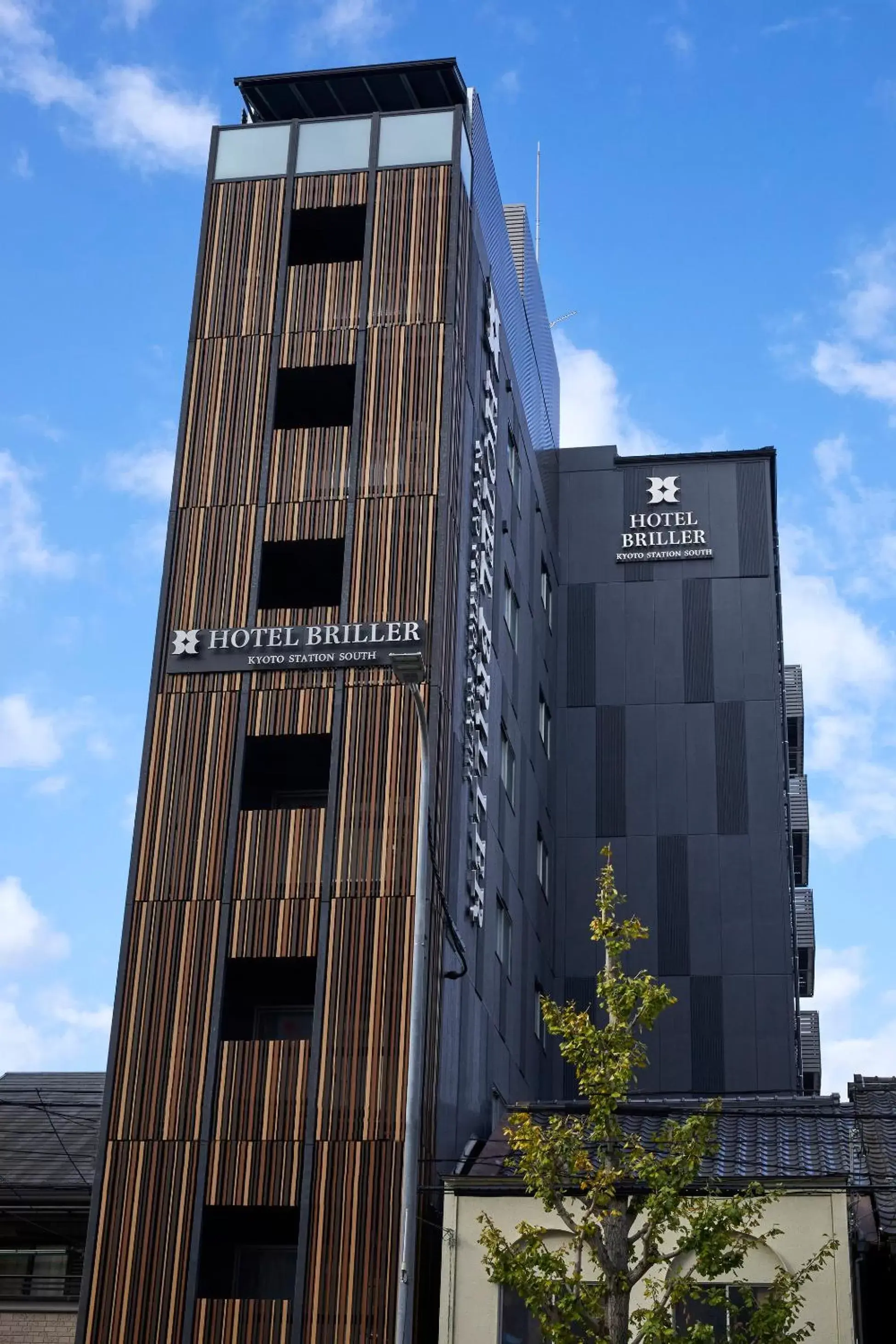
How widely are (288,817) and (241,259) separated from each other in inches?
628

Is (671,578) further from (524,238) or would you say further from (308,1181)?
(308,1181)

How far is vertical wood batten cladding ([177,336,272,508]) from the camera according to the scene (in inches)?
1660

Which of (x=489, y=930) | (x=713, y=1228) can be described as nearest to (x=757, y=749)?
(x=489, y=930)

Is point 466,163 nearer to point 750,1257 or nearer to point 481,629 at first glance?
point 481,629

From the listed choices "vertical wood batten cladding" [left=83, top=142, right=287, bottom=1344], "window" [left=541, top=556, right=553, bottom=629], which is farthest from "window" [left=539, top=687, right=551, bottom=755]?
"vertical wood batten cladding" [left=83, top=142, right=287, bottom=1344]

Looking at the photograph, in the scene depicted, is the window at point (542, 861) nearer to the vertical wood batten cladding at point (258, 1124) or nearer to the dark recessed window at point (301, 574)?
the dark recessed window at point (301, 574)

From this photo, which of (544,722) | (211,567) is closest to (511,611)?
(544,722)

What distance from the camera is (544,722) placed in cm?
5694

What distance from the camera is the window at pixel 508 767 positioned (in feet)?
155

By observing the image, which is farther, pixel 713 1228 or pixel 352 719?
pixel 352 719

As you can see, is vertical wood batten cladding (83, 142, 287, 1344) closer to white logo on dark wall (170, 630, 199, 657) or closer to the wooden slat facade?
the wooden slat facade

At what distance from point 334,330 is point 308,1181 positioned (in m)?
21.0

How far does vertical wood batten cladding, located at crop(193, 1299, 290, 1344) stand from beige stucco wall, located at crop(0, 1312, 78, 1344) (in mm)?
4877

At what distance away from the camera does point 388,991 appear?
117ft
